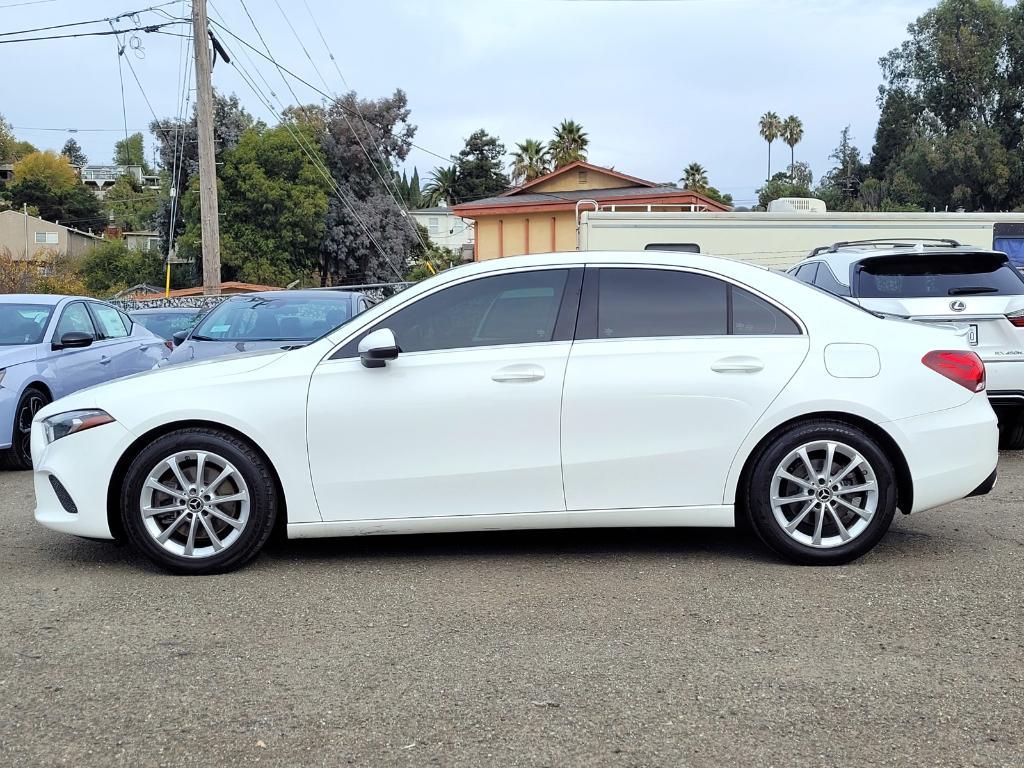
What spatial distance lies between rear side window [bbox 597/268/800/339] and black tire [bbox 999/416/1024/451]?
459 cm

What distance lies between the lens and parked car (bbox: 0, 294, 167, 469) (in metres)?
8.66

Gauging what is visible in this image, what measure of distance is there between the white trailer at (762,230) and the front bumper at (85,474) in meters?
10.2

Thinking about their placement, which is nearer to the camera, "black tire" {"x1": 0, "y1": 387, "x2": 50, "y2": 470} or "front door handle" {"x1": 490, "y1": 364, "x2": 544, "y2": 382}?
"front door handle" {"x1": 490, "y1": 364, "x2": 544, "y2": 382}

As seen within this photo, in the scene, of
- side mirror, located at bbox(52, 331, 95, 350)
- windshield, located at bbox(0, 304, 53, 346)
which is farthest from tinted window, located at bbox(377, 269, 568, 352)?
windshield, located at bbox(0, 304, 53, 346)

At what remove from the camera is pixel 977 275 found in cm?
785

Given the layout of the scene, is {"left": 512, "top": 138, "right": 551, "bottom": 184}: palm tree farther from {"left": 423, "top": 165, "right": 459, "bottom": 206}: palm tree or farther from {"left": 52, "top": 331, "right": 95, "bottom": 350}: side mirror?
{"left": 52, "top": 331, "right": 95, "bottom": 350}: side mirror

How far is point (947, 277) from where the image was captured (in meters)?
7.84

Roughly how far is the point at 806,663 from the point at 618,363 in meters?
1.80

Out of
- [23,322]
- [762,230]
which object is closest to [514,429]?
[23,322]

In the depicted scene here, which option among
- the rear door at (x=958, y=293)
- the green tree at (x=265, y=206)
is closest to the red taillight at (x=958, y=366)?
the rear door at (x=958, y=293)

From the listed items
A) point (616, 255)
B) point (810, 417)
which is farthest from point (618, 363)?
point (810, 417)

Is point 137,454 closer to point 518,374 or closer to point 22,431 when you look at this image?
point 518,374

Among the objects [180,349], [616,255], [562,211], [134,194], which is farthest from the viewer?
[134,194]

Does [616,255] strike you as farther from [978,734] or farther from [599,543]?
[978,734]
